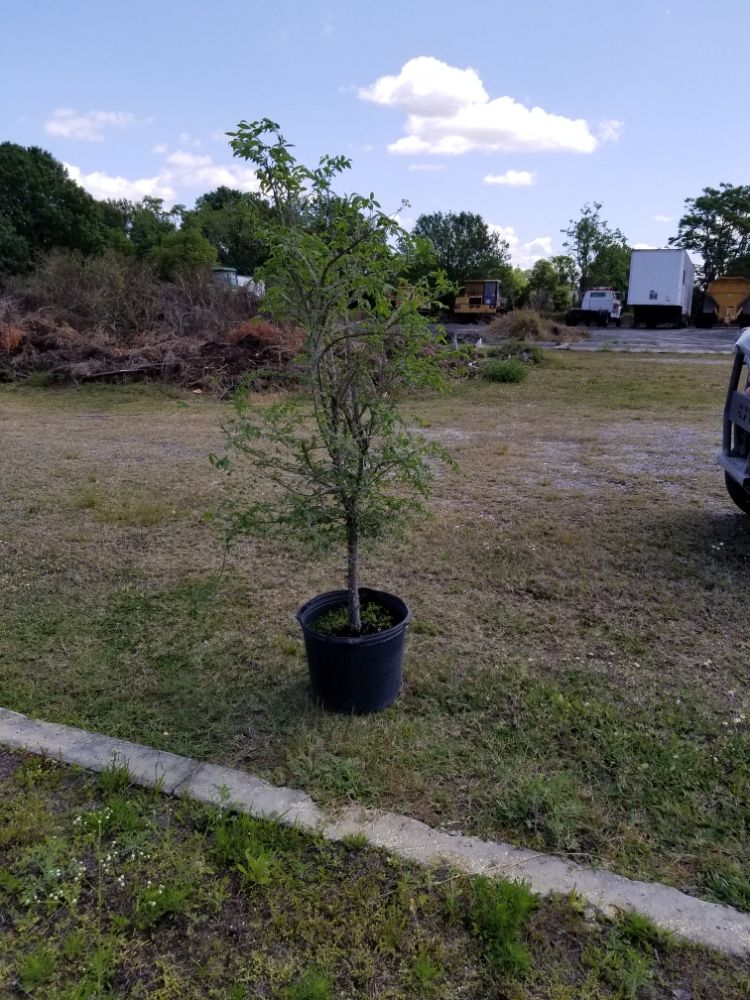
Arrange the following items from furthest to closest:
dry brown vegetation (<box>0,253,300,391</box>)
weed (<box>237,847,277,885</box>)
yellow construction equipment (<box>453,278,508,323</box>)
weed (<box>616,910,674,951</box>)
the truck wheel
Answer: yellow construction equipment (<box>453,278,508,323</box>), dry brown vegetation (<box>0,253,300,391</box>), the truck wheel, weed (<box>237,847,277,885</box>), weed (<box>616,910,674,951</box>)

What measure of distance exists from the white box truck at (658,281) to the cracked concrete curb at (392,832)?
29.3 meters

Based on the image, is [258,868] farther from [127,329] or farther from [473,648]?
[127,329]

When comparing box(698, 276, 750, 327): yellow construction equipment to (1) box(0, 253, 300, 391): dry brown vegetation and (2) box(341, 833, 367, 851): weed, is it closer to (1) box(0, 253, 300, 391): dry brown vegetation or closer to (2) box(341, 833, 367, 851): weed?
(1) box(0, 253, 300, 391): dry brown vegetation

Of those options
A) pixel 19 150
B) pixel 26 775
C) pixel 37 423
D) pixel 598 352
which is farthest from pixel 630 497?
pixel 19 150

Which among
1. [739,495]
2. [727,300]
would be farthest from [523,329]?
[739,495]

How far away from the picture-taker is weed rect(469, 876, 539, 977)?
1652mm

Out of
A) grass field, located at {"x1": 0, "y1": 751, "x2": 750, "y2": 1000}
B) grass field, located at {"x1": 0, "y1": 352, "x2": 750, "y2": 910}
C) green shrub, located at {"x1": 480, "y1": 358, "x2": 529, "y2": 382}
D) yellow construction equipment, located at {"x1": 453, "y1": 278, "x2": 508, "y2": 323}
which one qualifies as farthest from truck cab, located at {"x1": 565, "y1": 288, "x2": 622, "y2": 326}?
grass field, located at {"x1": 0, "y1": 751, "x2": 750, "y2": 1000}

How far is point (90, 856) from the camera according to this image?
200cm

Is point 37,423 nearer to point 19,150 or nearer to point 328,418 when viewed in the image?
point 328,418

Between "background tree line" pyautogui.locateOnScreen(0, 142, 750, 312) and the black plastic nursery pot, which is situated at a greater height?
"background tree line" pyautogui.locateOnScreen(0, 142, 750, 312)

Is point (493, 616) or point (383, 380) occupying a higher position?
point (383, 380)

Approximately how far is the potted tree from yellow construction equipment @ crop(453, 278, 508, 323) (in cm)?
3164

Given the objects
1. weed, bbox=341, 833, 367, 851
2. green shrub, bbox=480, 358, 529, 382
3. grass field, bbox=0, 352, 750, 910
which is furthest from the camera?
green shrub, bbox=480, 358, 529, 382

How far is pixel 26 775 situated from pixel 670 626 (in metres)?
3.03
